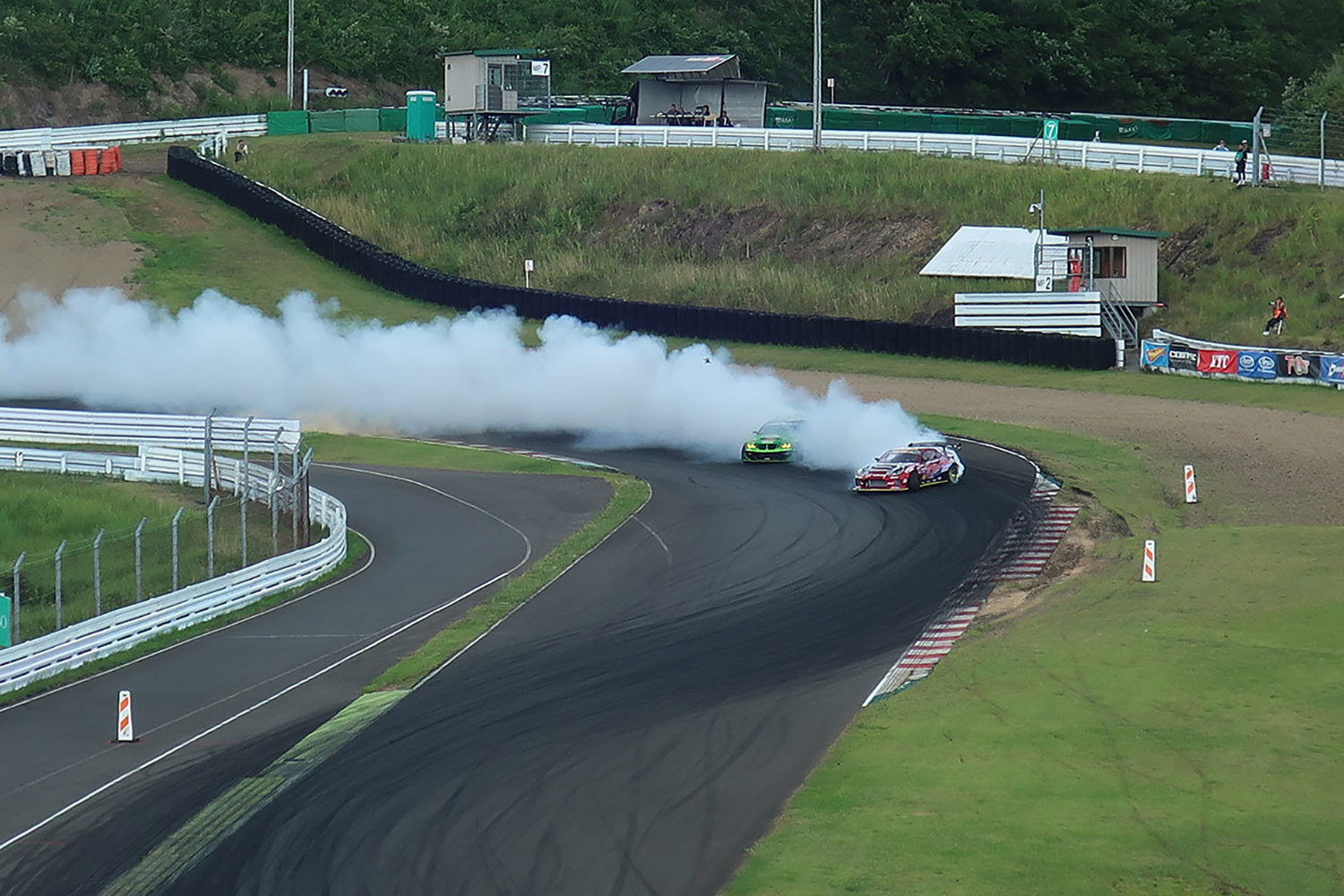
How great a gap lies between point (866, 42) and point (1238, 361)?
65.6 metres

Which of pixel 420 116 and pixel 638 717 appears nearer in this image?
pixel 638 717

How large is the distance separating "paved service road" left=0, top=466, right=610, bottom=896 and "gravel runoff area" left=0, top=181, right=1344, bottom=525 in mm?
14052

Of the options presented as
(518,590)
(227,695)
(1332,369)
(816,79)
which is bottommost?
(227,695)

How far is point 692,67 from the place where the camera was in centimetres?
8731

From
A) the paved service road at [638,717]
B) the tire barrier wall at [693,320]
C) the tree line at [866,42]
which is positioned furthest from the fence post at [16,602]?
the tree line at [866,42]

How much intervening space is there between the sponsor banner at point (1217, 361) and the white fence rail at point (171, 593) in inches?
1095

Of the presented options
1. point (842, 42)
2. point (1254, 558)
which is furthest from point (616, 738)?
point (842, 42)

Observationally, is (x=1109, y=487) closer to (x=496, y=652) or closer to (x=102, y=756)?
(x=496, y=652)

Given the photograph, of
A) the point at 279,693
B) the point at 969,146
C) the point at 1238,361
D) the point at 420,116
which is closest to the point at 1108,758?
the point at 279,693

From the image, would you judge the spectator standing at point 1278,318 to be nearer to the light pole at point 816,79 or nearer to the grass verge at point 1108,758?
the light pole at point 816,79

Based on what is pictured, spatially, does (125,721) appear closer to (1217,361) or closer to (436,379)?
(436,379)

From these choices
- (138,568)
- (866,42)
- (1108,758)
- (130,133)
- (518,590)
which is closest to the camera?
(1108,758)

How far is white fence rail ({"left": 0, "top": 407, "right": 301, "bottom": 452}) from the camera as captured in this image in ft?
144

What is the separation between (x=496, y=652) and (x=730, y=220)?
156 feet
